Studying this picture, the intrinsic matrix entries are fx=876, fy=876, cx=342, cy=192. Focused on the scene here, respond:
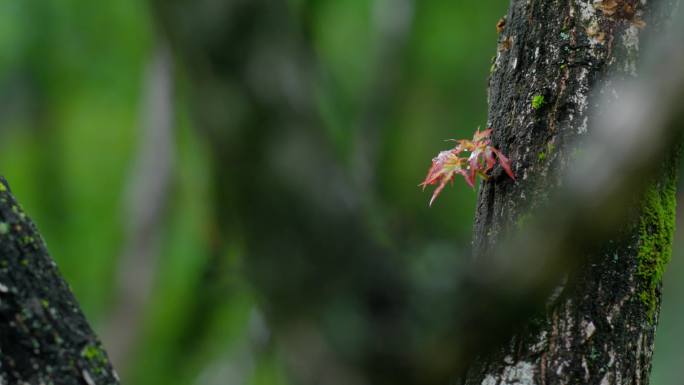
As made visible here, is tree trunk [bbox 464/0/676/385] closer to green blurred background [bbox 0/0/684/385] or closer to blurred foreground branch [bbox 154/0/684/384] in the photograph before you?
blurred foreground branch [bbox 154/0/684/384]

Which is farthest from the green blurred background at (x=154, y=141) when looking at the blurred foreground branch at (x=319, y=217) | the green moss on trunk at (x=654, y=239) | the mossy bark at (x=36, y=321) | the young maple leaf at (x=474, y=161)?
the blurred foreground branch at (x=319, y=217)

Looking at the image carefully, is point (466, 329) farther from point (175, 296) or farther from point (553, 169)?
point (175, 296)

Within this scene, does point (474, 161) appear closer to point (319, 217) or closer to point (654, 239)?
point (654, 239)

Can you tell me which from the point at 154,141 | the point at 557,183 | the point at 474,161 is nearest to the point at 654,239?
the point at 557,183

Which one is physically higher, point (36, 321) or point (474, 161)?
point (474, 161)

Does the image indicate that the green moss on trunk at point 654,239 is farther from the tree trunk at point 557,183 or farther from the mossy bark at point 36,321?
the mossy bark at point 36,321

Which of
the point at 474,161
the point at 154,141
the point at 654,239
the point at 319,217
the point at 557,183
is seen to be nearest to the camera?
the point at 319,217
